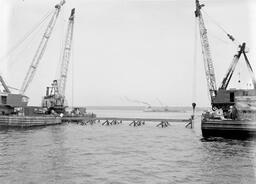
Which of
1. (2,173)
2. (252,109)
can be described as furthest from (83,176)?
(252,109)

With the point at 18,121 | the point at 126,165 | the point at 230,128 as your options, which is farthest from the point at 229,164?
the point at 18,121

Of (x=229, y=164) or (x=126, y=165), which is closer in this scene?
(x=126, y=165)

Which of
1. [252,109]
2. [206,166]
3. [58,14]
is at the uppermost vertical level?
[58,14]

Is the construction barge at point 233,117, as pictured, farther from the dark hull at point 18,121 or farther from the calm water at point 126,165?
the dark hull at point 18,121

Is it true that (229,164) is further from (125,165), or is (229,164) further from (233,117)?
(233,117)

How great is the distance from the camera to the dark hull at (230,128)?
226 ft

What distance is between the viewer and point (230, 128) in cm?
6994

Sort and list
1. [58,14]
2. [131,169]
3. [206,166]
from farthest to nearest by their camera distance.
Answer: [58,14]
[206,166]
[131,169]

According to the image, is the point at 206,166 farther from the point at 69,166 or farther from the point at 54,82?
the point at 54,82

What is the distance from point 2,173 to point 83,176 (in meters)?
7.87

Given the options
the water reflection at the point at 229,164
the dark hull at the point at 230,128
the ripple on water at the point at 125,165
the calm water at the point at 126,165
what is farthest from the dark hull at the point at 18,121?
the water reflection at the point at 229,164

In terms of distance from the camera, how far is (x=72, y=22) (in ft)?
519

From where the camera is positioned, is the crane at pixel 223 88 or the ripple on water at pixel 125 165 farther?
the crane at pixel 223 88

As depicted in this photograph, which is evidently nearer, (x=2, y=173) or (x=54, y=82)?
(x=2, y=173)
